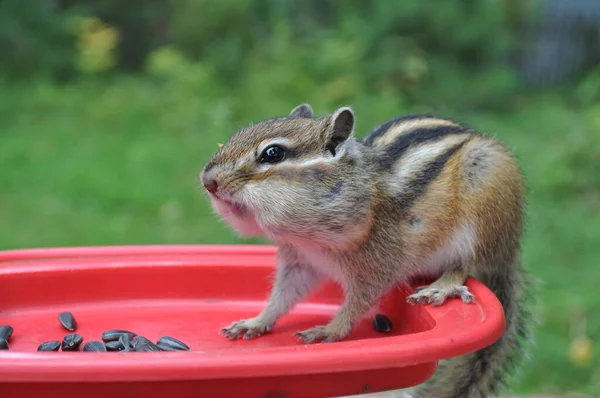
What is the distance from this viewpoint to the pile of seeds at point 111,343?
66.7 inches

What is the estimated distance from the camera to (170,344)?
1.74m

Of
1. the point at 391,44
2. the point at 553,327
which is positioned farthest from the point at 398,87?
the point at 553,327

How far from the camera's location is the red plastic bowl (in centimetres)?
125

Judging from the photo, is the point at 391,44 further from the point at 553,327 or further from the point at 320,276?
the point at 320,276

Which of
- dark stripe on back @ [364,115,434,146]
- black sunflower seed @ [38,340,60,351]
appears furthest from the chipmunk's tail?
black sunflower seed @ [38,340,60,351]

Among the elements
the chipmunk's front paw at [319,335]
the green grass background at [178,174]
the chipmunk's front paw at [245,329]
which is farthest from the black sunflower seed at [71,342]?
the green grass background at [178,174]

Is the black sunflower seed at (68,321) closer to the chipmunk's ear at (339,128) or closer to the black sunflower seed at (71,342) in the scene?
the black sunflower seed at (71,342)

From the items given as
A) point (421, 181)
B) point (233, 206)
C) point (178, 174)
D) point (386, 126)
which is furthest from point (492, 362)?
point (178, 174)

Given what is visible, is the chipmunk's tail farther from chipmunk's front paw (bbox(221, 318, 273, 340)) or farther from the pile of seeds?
the pile of seeds

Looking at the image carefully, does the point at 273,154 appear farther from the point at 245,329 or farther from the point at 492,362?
the point at 492,362

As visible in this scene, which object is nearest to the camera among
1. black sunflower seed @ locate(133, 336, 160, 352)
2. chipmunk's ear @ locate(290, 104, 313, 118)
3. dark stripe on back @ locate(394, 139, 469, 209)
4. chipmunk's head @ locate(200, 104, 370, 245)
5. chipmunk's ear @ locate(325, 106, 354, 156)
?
black sunflower seed @ locate(133, 336, 160, 352)

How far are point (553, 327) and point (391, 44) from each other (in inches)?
151

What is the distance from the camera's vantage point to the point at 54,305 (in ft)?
6.89

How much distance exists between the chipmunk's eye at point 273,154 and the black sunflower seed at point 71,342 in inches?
21.8
